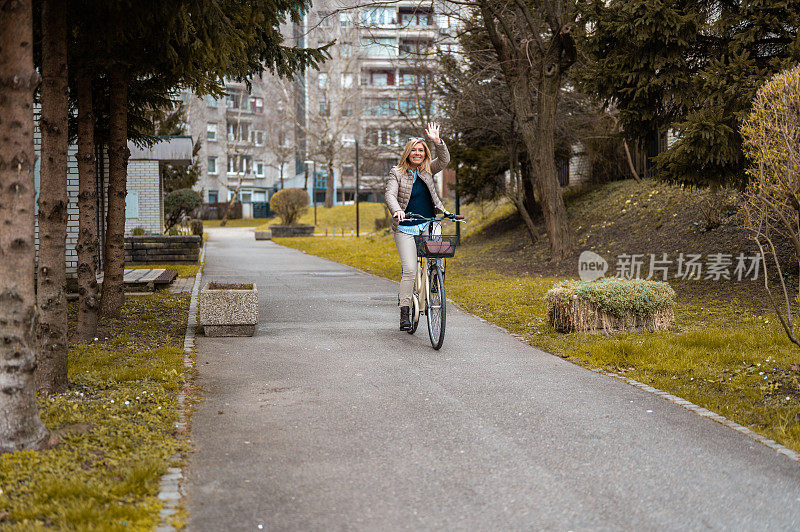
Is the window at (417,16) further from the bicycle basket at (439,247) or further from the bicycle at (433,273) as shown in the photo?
the bicycle basket at (439,247)

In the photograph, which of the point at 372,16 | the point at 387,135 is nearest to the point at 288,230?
the point at 387,135

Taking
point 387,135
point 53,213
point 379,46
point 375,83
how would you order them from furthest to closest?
point 375,83 → point 379,46 → point 387,135 → point 53,213

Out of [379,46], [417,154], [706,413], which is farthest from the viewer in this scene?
[379,46]

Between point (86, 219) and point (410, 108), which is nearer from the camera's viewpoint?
point (86, 219)

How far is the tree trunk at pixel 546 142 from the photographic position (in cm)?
1866

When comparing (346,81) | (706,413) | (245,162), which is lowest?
(706,413)

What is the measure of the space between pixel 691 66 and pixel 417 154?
6.16m

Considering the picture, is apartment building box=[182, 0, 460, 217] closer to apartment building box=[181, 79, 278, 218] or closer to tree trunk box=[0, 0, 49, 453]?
apartment building box=[181, 79, 278, 218]

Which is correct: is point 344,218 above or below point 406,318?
above

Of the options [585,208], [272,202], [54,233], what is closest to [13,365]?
[54,233]

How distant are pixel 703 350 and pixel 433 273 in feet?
8.86

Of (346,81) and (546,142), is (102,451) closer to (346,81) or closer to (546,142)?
(546,142)

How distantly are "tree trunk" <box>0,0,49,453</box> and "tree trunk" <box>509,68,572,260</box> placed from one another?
14.8 meters

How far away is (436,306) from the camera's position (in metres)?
8.73
